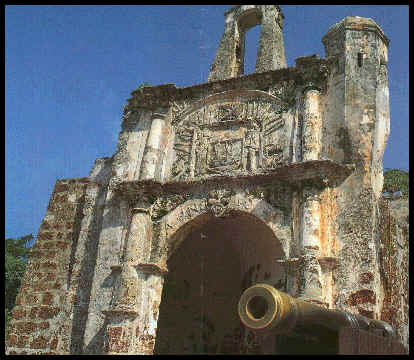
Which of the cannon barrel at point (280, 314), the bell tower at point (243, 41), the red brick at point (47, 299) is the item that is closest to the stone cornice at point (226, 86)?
the bell tower at point (243, 41)

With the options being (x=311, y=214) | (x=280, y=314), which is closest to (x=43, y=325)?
(x=311, y=214)

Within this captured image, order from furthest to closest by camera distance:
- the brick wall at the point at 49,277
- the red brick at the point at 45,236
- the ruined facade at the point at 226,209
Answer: the red brick at the point at 45,236, the brick wall at the point at 49,277, the ruined facade at the point at 226,209

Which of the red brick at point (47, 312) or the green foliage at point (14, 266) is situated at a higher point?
the green foliage at point (14, 266)

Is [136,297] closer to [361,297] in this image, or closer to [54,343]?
[54,343]

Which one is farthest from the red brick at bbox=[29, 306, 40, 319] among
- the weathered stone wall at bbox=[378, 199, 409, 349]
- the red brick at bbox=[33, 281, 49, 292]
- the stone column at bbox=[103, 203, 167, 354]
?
the weathered stone wall at bbox=[378, 199, 409, 349]

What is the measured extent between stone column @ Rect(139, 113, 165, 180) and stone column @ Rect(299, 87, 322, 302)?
2873 mm

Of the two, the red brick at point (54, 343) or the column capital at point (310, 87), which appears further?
the red brick at point (54, 343)

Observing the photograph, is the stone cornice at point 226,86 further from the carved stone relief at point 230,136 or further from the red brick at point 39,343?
the red brick at point 39,343

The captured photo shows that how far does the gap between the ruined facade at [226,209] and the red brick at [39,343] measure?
0.02 meters

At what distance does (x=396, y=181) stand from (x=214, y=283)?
10.4m

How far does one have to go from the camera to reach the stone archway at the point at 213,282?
34.4 ft

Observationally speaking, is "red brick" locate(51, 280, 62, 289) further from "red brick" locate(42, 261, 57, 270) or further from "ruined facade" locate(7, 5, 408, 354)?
"red brick" locate(42, 261, 57, 270)
